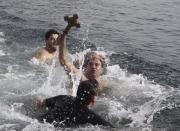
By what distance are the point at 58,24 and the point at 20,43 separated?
3.26 metres

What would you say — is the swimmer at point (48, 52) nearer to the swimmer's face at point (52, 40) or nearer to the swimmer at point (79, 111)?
the swimmer's face at point (52, 40)

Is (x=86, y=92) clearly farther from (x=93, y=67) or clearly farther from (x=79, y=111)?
(x=93, y=67)

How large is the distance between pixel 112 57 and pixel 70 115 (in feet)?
20.8

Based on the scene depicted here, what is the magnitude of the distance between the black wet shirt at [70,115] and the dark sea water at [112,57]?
0.45 feet

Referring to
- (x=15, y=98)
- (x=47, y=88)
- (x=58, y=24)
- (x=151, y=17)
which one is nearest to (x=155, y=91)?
(x=47, y=88)

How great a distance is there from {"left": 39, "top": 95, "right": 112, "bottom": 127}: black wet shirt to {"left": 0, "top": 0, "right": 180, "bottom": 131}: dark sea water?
0.45 feet

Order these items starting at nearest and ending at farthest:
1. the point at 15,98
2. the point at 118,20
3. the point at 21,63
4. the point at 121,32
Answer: the point at 15,98
the point at 21,63
the point at 121,32
the point at 118,20

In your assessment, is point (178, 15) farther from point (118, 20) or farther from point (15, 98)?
point (15, 98)

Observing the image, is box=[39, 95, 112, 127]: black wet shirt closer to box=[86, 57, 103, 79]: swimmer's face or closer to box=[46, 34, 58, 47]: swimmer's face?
box=[86, 57, 103, 79]: swimmer's face

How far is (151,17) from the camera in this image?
18.8 m

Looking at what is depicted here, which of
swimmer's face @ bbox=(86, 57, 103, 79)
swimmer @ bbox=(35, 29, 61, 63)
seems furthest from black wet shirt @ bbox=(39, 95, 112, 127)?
swimmer @ bbox=(35, 29, 61, 63)

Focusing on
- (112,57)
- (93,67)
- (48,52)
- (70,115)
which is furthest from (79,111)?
(112,57)

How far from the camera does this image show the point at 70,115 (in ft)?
23.1

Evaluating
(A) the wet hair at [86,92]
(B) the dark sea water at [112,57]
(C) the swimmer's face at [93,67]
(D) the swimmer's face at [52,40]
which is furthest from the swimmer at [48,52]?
(A) the wet hair at [86,92]
